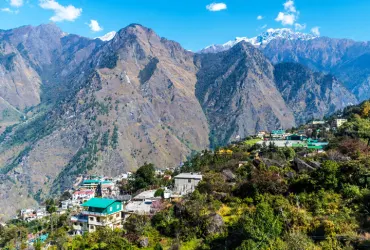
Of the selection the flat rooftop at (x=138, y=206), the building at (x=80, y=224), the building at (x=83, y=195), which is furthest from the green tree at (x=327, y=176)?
the building at (x=83, y=195)

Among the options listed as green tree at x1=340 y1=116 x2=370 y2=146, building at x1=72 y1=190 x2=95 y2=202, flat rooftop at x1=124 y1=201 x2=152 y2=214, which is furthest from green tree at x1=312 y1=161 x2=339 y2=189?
building at x1=72 y1=190 x2=95 y2=202

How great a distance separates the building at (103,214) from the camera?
1286 inches

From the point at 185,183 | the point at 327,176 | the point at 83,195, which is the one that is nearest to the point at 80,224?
the point at 185,183

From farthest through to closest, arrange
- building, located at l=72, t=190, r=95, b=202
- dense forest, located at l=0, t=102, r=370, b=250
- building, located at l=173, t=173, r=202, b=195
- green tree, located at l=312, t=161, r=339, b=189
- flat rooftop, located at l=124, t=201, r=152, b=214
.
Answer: building, located at l=72, t=190, r=95, b=202 → building, located at l=173, t=173, r=202, b=195 → flat rooftop, located at l=124, t=201, r=152, b=214 → green tree, located at l=312, t=161, r=339, b=189 → dense forest, located at l=0, t=102, r=370, b=250

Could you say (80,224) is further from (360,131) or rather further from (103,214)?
(360,131)

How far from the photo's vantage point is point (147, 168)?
54.3m

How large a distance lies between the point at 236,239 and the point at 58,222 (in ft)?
96.9

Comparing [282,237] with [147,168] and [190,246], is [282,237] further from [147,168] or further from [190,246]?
[147,168]

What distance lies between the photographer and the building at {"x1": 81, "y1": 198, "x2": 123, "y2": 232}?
107ft

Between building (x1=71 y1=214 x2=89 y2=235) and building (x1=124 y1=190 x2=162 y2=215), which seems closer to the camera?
building (x1=124 y1=190 x2=162 y2=215)

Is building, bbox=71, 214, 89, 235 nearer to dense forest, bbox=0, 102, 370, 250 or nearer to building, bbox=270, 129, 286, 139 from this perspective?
dense forest, bbox=0, 102, 370, 250

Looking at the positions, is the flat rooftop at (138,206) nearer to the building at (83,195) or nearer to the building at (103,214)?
the building at (103,214)

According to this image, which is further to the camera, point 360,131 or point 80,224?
point 360,131

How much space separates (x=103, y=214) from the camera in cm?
3266
